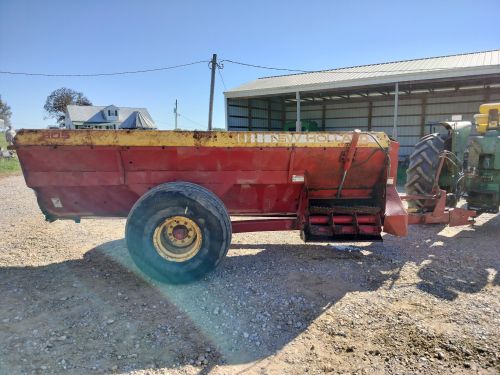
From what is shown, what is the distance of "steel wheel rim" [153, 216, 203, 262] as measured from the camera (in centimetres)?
409

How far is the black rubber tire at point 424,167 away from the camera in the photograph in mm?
6105

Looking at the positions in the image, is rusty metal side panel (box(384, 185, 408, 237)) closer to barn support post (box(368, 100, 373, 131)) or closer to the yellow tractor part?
the yellow tractor part

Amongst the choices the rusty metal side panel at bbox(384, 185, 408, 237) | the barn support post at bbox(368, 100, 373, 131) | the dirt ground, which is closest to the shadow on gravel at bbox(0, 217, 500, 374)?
the dirt ground

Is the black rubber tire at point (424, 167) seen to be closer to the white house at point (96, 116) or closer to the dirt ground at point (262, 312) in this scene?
the dirt ground at point (262, 312)

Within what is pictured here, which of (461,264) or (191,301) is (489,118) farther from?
(191,301)

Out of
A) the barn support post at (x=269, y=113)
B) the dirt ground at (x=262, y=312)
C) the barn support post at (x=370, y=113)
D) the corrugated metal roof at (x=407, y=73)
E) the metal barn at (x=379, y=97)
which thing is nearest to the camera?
the dirt ground at (x=262, y=312)

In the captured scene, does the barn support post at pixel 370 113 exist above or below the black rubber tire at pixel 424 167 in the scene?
above

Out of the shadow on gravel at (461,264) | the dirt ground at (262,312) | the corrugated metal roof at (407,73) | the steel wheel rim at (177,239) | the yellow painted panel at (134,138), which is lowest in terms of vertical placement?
the shadow on gravel at (461,264)

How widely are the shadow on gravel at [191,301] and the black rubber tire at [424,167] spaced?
1079mm

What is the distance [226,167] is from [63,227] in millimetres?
3876

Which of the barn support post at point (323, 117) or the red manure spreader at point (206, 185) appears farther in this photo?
the barn support post at point (323, 117)

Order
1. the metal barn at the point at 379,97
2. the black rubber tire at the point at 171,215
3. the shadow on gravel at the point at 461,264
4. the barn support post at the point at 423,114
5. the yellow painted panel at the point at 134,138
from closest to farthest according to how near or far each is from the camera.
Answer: the black rubber tire at the point at 171,215 < the shadow on gravel at the point at 461,264 < the yellow painted panel at the point at 134,138 < the metal barn at the point at 379,97 < the barn support post at the point at 423,114

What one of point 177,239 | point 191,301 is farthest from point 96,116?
point 191,301

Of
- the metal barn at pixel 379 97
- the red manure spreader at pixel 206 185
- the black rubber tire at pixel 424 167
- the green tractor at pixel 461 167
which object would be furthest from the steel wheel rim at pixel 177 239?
the metal barn at pixel 379 97
